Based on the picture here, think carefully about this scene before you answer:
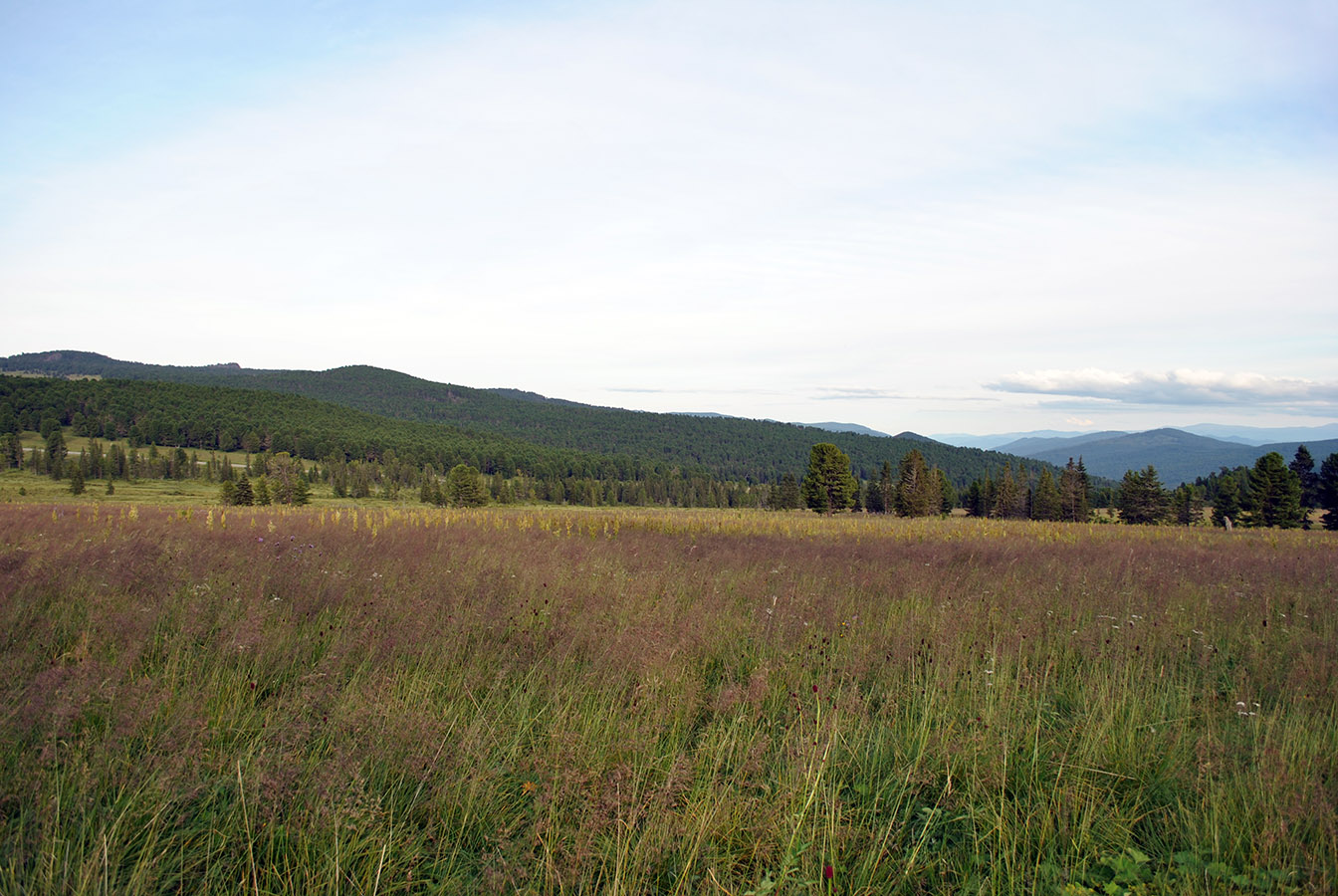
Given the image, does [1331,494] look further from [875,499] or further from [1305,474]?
[875,499]

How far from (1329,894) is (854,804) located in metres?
1.64

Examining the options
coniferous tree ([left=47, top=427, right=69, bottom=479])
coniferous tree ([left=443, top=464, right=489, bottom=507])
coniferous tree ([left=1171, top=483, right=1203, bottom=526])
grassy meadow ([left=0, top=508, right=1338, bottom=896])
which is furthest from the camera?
coniferous tree ([left=47, top=427, right=69, bottom=479])

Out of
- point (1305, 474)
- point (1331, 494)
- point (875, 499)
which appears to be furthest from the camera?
point (875, 499)

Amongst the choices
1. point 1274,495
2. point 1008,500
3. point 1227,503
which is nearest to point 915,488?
point 1008,500

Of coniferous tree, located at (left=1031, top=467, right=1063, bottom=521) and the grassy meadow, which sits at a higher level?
the grassy meadow

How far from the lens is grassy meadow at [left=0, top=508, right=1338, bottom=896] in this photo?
7.71 feet

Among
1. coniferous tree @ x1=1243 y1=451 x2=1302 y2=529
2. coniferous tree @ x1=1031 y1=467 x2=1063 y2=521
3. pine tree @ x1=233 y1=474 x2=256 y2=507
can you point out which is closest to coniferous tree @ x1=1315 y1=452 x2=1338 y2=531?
coniferous tree @ x1=1243 y1=451 x2=1302 y2=529

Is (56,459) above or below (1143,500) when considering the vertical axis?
below

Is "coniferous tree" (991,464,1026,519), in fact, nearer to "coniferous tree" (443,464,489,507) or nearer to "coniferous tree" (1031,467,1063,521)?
"coniferous tree" (1031,467,1063,521)

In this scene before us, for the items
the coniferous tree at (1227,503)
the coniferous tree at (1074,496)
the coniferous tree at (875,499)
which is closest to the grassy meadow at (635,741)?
the coniferous tree at (1074,496)

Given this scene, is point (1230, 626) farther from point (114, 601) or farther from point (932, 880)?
point (114, 601)

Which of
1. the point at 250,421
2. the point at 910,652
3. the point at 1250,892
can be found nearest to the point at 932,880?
the point at 1250,892

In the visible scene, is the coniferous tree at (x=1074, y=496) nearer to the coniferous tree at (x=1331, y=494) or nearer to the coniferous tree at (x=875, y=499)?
the coniferous tree at (x=1331, y=494)

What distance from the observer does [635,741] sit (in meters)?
3.24
